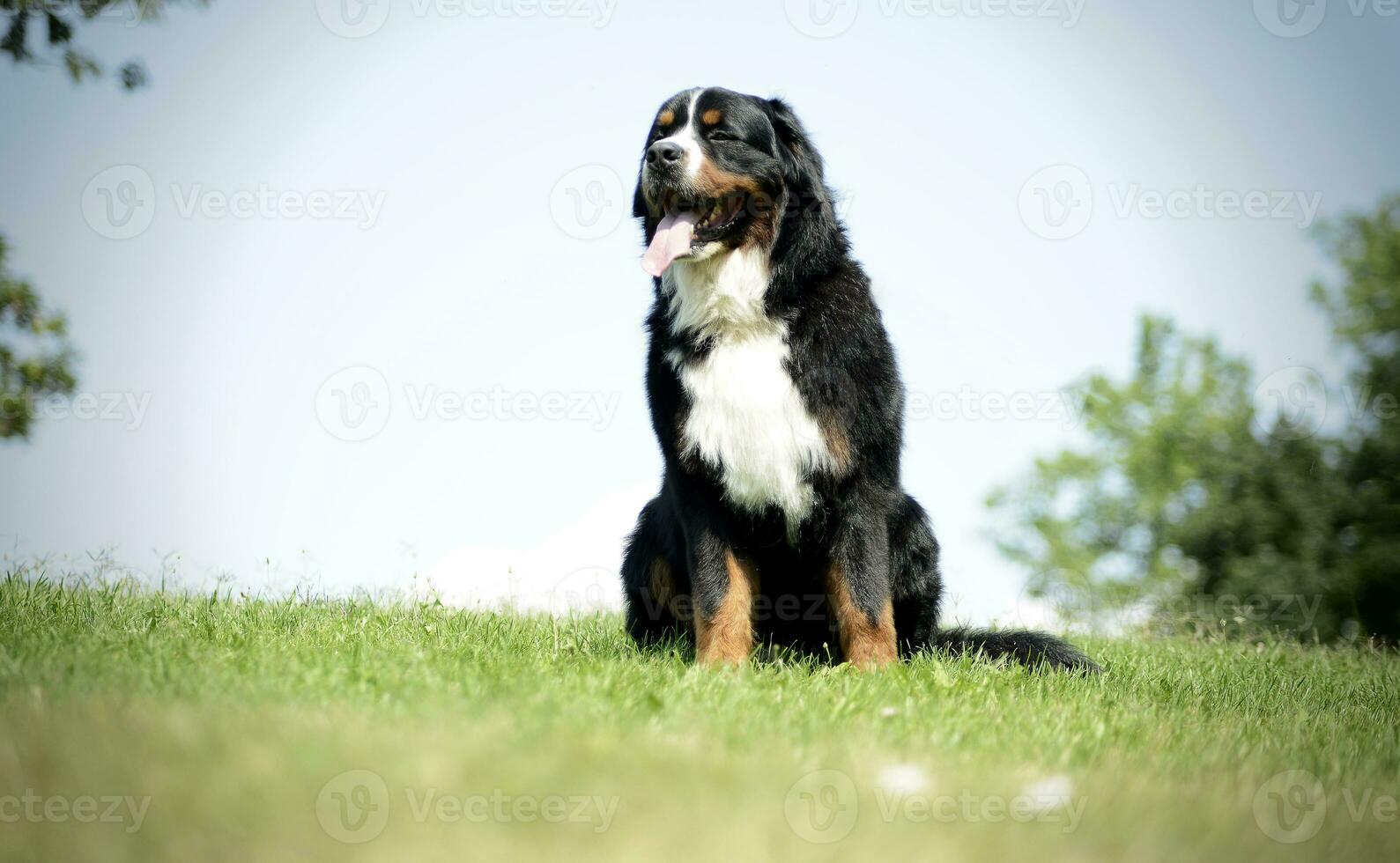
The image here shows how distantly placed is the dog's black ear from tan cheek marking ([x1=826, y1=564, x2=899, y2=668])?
5.47ft

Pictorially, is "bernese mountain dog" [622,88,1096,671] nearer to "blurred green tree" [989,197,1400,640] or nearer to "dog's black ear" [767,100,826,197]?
"dog's black ear" [767,100,826,197]

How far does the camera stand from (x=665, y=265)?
4.59 m

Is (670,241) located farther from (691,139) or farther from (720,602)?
(720,602)

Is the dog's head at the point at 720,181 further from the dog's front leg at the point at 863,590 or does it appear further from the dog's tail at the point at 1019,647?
the dog's tail at the point at 1019,647

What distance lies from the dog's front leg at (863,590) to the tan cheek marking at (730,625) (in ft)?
1.29

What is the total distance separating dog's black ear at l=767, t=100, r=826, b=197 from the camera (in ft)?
15.3

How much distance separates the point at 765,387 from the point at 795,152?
1081 millimetres

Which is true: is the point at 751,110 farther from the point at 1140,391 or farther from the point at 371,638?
the point at 1140,391

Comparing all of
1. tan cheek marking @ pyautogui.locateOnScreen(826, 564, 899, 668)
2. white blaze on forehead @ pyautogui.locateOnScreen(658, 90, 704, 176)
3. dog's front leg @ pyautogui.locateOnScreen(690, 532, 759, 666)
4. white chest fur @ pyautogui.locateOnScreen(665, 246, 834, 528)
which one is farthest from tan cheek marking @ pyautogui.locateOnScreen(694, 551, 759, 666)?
Result: white blaze on forehead @ pyautogui.locateOnScreen(658, 90, 704, 176)

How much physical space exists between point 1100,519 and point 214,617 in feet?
75.0

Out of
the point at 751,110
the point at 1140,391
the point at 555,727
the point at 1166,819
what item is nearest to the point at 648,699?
the point at 555,727

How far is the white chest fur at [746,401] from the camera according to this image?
446 centimetres

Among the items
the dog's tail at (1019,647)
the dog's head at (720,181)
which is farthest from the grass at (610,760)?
the dog's head at (720,181)

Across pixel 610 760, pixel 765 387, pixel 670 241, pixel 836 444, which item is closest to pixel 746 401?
pixel 765 387
